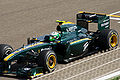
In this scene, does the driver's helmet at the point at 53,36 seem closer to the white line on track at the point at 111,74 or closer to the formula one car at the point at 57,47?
the formula one car at the point at 57,47

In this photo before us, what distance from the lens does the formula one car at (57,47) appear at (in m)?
12.9

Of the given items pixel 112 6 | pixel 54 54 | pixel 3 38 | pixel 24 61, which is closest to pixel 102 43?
pixel 54 54

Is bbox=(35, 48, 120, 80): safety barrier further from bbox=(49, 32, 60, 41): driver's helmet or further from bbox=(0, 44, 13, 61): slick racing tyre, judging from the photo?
bbox=(0, 44, 13, 61): slick racing tyre

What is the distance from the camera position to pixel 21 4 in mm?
28312

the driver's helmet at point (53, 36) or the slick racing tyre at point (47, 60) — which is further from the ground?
the driver's helmet at point (53, 36)

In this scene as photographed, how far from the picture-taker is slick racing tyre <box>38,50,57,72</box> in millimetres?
12727

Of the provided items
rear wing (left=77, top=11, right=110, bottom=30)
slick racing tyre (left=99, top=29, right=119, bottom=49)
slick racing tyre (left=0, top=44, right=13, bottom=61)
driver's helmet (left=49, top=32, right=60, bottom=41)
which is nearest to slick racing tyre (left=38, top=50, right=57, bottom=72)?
driver's helmet (left=49, top=32, right=60, bottom=41)

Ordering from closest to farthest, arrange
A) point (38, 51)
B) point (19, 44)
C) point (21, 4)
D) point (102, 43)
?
1. point (38, 51)
2. point (102, 43)
3. point (19, 44)
4. point (21, 4)

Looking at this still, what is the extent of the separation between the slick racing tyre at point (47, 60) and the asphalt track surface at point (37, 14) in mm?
4783

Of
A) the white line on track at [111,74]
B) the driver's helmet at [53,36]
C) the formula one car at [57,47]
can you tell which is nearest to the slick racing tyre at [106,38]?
the formula one car at [57,47]

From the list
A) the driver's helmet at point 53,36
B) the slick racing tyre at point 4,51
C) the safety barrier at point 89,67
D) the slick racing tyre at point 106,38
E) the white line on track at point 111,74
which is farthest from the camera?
the slick racing tyre at point 106,38

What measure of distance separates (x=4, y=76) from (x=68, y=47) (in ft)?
9.41

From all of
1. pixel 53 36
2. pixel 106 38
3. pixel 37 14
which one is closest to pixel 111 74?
pixel 106 38

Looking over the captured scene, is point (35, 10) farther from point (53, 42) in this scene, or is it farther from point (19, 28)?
point (53, 42)
